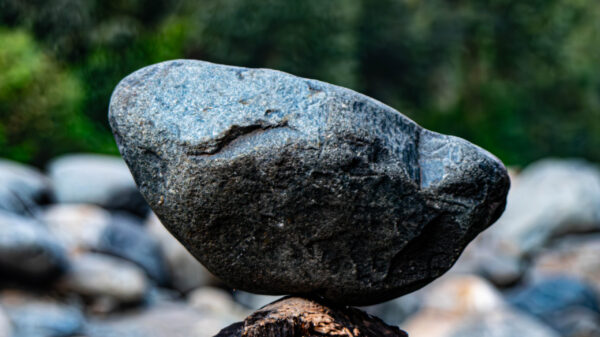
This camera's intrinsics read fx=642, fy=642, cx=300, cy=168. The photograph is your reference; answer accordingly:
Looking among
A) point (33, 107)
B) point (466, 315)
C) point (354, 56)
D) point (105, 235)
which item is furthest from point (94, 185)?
point (354, 56)

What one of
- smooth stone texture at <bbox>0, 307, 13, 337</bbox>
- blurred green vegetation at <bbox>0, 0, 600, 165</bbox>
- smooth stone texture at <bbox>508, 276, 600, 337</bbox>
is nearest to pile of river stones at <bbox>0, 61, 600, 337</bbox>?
smooth stone texture at <bbox>0, 307, 13, 337</bbox>

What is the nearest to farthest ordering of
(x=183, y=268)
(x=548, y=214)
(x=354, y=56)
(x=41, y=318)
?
(x=41, y=318), (x=183, y=268), (x=548, y=214), (x=354, y=56)

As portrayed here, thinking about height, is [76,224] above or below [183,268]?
above

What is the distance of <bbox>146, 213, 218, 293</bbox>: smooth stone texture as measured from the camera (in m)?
9.44

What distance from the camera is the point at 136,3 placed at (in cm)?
1806

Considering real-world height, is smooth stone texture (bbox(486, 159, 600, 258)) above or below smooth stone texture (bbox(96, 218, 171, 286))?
above

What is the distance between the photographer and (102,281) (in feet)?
26.3

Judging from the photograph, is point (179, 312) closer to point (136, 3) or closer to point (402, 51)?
point (136, 3)

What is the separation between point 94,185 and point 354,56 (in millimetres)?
12137

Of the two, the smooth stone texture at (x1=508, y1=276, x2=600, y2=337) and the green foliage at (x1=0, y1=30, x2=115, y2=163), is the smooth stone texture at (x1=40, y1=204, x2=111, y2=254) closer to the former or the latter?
the green foliage at (x1=0, y1=30, x2=115, y2=163)

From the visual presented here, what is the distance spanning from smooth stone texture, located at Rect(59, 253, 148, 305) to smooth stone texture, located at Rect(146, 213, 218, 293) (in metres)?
1.16

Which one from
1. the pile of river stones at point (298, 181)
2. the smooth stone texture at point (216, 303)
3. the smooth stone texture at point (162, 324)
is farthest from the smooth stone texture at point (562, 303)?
the pile of river stones at point (298, 181)

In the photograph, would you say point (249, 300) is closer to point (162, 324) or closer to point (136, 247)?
point (162, 324)

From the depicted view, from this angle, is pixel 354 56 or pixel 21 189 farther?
pixel 354 56
